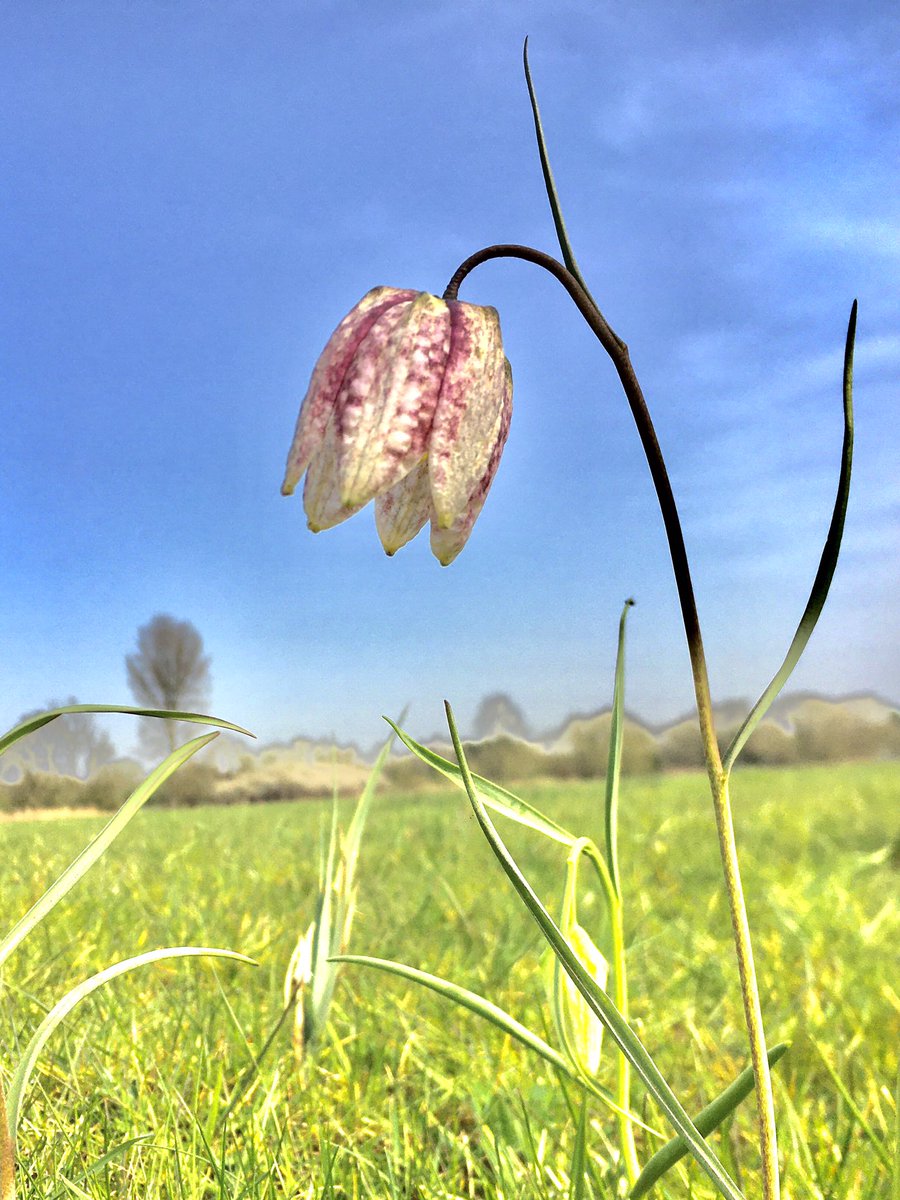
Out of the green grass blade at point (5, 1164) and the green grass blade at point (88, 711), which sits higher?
the green grass blade at point (88, 711)

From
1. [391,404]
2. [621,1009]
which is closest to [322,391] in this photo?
[391,404]

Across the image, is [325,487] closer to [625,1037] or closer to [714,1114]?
[625,1037]

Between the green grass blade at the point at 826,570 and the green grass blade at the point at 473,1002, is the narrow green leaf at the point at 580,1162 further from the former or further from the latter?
the green grass blade at the point at 826,570

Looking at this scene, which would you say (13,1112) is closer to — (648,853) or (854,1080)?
(854,1080)

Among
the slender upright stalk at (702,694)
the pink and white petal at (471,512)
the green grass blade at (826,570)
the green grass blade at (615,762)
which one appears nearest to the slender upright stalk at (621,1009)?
the green grass blade at (615,762)

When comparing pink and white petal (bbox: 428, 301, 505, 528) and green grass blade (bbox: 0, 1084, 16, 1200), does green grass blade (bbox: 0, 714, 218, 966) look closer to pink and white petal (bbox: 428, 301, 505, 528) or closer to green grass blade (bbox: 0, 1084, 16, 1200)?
green grass blade (bbox: 0, 1084, 16, 1200)

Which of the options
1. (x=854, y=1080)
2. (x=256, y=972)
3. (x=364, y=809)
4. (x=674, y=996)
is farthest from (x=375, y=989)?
(x=854, y=1080)
